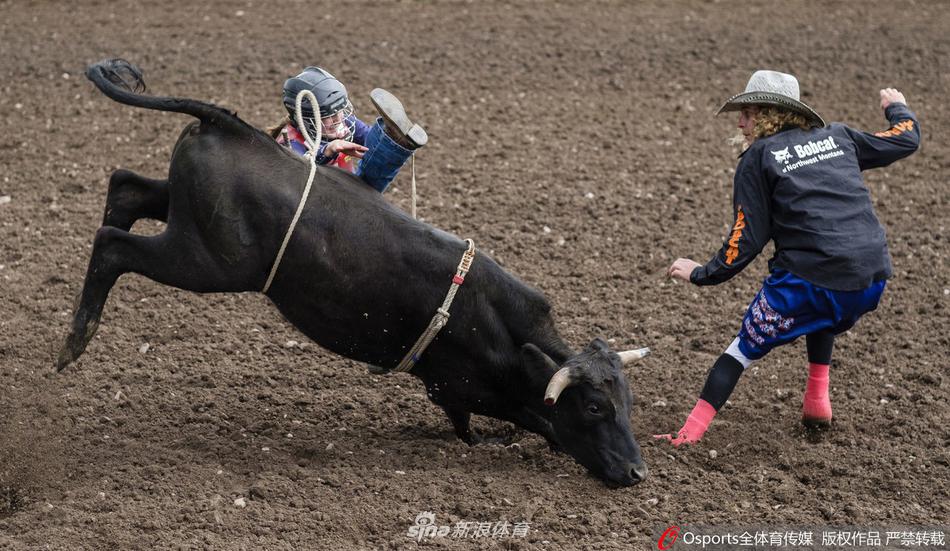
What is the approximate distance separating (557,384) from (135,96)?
7.51 ft

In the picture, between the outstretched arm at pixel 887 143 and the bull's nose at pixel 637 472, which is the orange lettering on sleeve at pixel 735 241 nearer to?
the outstretched arm at pixel 887 143

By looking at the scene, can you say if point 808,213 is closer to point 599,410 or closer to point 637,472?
point 599,410

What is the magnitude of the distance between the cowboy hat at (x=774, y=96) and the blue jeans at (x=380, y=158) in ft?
4.84

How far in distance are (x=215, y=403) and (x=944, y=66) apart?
7.45 meters

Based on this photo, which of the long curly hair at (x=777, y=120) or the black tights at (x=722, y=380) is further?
the black tights at (x=722, y=380)

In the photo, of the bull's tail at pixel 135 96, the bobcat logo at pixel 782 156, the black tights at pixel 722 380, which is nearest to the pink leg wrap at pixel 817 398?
the black tights at pixel 722 380

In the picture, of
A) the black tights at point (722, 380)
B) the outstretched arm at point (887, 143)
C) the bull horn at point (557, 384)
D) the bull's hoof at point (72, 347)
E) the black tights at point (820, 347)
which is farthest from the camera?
the black tights at point (820, 347)

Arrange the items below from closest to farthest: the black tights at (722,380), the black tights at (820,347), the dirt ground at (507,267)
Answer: the dirt ground at (507,267) < the black tights at (722,380) < the black tights at (820,347)

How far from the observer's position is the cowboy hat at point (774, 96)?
5426 millimetres

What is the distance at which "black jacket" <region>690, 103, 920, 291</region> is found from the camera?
5426 mm

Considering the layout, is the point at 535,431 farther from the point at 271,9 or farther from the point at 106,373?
the point at 271,9

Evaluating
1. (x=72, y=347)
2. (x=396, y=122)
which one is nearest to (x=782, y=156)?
(x=396, y=122)

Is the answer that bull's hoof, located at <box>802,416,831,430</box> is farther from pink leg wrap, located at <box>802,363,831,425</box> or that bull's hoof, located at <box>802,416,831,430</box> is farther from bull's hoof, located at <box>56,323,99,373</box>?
bull's hoof, located at <box>56,323,99,373</box>

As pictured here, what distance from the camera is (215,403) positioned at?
6191 millimetres
